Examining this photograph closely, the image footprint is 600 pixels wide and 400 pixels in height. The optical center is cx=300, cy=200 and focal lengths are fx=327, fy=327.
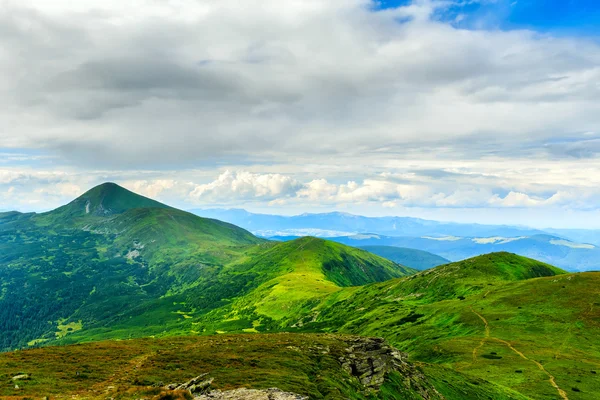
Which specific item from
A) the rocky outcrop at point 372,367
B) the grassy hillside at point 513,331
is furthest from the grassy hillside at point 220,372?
the grassy hillside at point 513,331

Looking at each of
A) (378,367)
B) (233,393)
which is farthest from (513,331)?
(233,393)

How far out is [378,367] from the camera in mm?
59625

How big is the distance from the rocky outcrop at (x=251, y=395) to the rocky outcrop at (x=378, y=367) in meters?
20.1

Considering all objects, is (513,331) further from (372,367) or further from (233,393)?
(233,393)

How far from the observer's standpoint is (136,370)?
49219mm

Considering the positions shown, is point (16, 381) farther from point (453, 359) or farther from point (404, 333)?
point (404, 333)

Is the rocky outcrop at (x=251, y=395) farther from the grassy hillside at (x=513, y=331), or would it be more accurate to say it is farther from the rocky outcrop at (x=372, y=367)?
the grassy hillside at (x=513, y=331)

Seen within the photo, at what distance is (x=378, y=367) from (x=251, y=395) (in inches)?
1179

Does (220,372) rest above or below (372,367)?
above

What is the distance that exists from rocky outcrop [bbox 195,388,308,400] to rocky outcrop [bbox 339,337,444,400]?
2012 cm

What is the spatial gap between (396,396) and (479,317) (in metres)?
84.7

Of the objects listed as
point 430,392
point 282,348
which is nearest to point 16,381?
point 282,348

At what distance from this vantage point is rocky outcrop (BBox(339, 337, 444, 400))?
57112 mm

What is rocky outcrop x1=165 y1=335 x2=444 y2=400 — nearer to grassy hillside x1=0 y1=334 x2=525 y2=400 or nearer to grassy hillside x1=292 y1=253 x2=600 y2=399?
grassy hillside x1=0 y1=334 x2=525 y2=400
